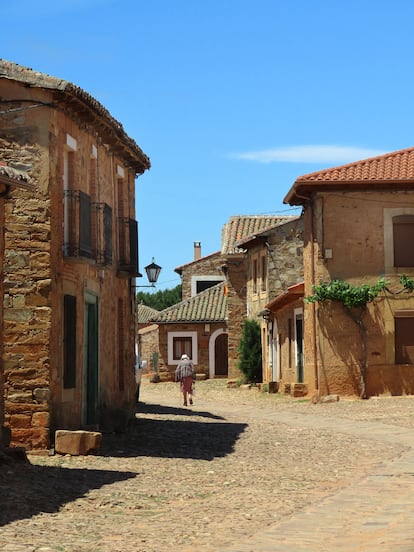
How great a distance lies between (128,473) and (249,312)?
2932cm

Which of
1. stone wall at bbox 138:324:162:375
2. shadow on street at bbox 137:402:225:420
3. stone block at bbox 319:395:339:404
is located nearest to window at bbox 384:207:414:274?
stone block at bbox 319:395:339:404

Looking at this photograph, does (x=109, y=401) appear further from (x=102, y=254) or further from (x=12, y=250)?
(x=12, y=250)

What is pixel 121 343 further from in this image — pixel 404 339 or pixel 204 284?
pixel 204 284

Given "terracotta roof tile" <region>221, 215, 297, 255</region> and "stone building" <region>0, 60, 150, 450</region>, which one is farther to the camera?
"terracotta roof tile" <region>221, 215, 297, 255</region>

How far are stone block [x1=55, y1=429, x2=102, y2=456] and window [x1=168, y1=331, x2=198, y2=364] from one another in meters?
33.2

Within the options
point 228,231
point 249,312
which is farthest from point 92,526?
point 228,231

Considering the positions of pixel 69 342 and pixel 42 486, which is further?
pixel 69 342

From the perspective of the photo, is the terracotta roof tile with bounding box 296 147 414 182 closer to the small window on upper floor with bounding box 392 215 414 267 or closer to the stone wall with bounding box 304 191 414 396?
the stone wall with bounding box 304 191 414 396

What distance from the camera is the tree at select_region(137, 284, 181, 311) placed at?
3172 inches

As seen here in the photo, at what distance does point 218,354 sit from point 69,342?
1248 inches

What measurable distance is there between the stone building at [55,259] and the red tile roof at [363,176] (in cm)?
996

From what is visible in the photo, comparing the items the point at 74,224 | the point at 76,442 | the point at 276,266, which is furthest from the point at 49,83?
the point at 276,266

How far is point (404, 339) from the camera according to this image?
98.5ft

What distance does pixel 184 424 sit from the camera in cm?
2169
